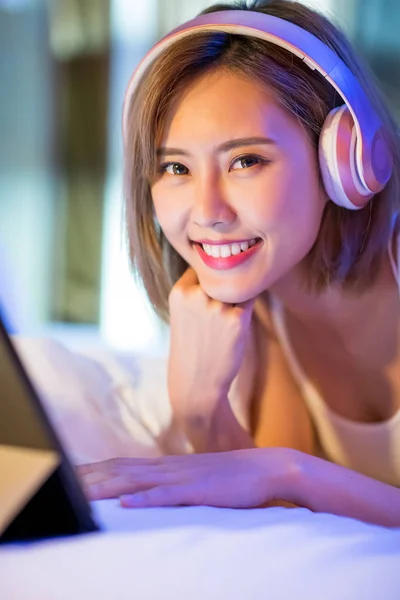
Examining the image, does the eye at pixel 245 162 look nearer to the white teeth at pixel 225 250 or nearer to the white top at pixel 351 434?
the white teeth at pixel 225 250

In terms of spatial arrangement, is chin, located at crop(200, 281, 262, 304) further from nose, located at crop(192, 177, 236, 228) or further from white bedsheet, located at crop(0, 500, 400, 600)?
white bedsheet, located at crop(0, 500, 400, 600)

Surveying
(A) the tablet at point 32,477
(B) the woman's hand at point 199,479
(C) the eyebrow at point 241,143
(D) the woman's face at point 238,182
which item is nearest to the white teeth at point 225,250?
(D) the woman's face at point 238,182

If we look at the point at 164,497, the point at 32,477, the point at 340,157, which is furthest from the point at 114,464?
the point at 340,157

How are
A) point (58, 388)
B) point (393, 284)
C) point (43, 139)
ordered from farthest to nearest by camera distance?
point (43, 139)
point (58, 388)
point (393, 284)

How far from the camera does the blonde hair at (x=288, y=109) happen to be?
725 millimetres

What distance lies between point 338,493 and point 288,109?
1.32 feet

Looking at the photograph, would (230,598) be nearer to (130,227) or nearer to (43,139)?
(130,227)

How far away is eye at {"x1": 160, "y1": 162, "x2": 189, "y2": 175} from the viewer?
2.48ft

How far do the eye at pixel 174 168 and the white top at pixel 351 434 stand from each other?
0.90 ft

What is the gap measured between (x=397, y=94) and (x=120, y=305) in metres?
0.92

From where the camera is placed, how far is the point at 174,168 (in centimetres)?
77

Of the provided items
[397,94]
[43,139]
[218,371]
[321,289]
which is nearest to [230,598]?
[218,371]

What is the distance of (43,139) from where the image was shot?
1908 mm

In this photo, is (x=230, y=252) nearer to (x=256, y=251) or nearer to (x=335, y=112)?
(x=256, y=251)
